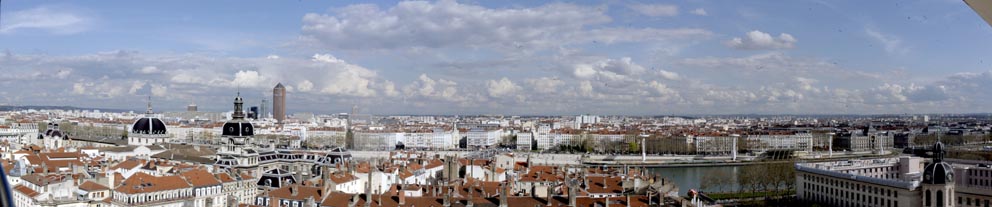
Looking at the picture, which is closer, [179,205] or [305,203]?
[305,203]

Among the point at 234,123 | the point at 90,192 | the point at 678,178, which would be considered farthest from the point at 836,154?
the point at 90,192

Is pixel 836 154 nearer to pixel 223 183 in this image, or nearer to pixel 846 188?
pixel 846 188

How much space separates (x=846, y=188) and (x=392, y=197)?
9.36 meters

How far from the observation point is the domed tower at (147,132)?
2638 centimetres

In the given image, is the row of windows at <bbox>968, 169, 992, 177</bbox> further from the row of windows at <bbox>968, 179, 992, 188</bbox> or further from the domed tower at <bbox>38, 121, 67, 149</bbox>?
the domed tower at <bbox>38, 121, 67, 149</bbox>

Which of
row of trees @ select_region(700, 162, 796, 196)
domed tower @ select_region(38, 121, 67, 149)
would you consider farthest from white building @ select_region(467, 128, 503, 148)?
row of trees @ select_region(700, 162, 796, 196)

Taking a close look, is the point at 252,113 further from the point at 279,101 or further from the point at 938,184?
the point at 938,184

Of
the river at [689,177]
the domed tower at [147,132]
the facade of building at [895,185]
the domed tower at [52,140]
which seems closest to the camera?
the facade of building at [895,185]

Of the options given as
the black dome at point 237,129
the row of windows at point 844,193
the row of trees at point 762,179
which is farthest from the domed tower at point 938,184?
the black dome at point 237,129

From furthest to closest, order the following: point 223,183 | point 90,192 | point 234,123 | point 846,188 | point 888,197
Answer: point 234,123 < point 846,188 < point 888,197 < point 223,183 < point 90,192

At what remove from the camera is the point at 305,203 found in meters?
9.34

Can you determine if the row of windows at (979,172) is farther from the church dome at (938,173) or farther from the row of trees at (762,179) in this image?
the church dome at (938,173)

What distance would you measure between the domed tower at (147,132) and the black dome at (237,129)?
7288 millimetres

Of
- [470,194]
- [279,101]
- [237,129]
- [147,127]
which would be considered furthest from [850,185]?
[279,101]
